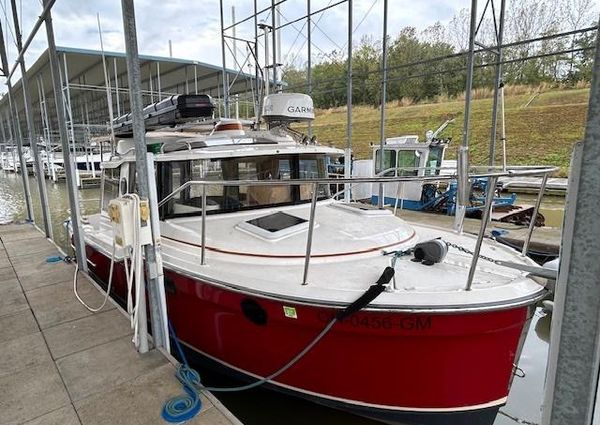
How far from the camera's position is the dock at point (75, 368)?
2.20 meters

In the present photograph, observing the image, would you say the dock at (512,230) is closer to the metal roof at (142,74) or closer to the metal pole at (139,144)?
the metal pole at (139,144)

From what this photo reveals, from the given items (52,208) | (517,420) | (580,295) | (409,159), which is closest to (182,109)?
(580,295)

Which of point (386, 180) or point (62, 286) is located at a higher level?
point (386, 180)

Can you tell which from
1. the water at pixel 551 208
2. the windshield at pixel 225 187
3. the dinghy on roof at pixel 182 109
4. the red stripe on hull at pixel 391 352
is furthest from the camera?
the water at pixel 551 208

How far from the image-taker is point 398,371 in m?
2.40

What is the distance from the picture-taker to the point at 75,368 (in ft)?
8.70

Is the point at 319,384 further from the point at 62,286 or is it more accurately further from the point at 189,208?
the point at 62,286

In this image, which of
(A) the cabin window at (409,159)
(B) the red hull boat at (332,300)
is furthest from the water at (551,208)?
(B) the red hull boat at (332,300)

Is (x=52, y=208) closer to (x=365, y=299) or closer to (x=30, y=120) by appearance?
(x=30, y=120)

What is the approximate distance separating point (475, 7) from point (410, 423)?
590cm

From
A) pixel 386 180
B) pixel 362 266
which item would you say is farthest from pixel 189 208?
pixel 386 180

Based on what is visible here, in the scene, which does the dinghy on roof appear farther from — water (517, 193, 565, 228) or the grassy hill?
the grassy hill

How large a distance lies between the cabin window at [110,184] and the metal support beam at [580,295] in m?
4.47

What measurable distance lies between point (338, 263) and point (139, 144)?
1594 millimetres
